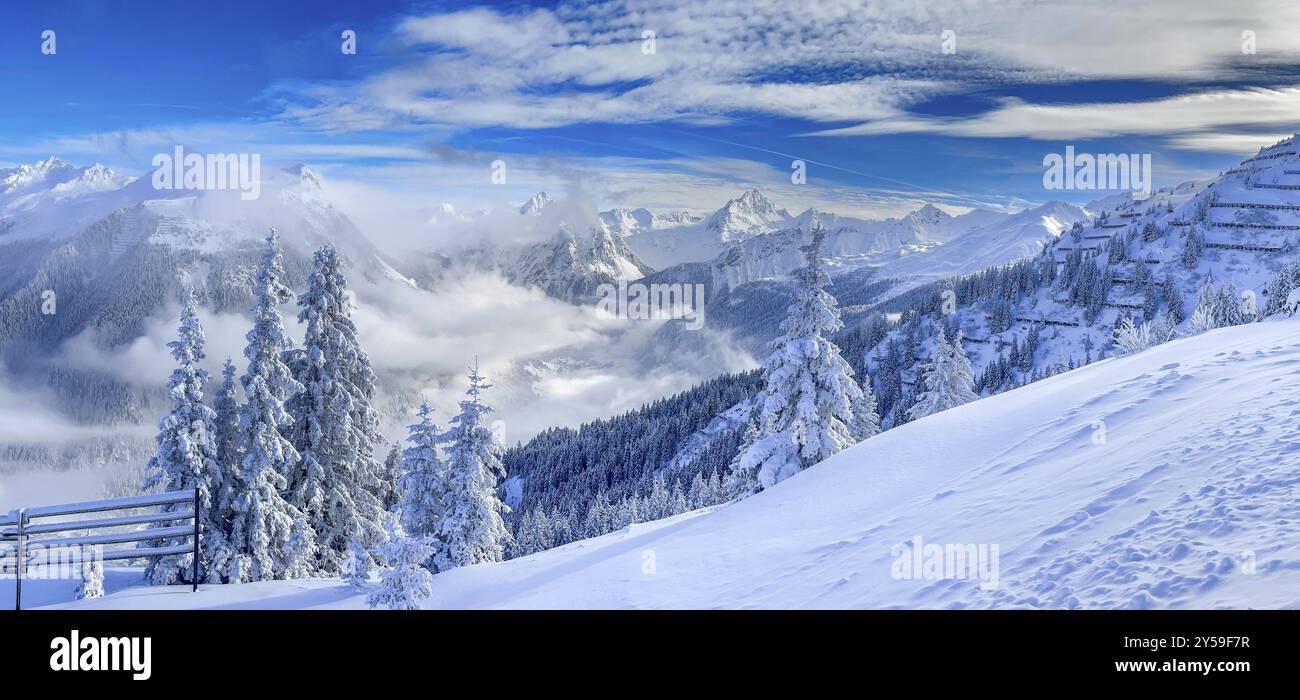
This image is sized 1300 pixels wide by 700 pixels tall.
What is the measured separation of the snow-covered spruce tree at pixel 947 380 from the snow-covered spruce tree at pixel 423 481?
32736 millimetres

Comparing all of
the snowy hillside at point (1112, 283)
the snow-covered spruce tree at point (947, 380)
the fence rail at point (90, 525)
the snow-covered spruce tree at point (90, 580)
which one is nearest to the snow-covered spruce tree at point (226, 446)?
the snow-covered spruce tree at point (90, 580)

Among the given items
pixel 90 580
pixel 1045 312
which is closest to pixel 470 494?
pixel 90 580

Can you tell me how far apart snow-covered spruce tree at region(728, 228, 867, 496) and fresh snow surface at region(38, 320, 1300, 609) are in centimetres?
715

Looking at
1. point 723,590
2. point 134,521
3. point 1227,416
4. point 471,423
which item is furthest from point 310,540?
point 1227,416

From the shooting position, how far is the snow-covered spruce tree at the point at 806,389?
87.9 ft

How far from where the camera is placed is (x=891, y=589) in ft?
27.7

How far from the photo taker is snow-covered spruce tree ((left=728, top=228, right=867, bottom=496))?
87.9 ft

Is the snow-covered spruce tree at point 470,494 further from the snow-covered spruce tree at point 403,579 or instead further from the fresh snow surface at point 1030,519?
the snow-covered spruce tree at point 403,579

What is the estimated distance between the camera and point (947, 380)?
149 feet

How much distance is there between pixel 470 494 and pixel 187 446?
8968 mm

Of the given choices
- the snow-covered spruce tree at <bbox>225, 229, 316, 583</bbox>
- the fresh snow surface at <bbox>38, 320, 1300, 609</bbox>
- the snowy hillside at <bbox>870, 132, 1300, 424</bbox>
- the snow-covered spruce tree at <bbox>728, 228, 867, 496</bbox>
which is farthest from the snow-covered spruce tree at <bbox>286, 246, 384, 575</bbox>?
the snowy hillside at <bbox>870, 132, 1300, 424</bbox>

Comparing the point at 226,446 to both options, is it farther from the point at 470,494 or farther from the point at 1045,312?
the point at 1045,312
